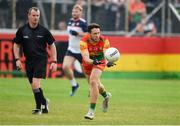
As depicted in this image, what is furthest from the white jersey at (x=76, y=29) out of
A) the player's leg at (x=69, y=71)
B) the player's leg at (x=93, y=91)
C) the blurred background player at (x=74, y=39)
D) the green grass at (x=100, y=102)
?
the player's leg at (x=93, y=91)

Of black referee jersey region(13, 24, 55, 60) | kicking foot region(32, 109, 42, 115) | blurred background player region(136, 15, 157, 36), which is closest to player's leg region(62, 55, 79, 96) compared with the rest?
black referee jersey region(13, 24, 55, 60)

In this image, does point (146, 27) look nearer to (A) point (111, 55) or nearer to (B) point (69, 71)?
(B) point (69, 71)

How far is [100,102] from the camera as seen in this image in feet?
66.7

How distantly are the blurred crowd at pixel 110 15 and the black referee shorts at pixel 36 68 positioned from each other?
1408 cm

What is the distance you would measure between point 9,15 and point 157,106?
Answer: 1328 cm

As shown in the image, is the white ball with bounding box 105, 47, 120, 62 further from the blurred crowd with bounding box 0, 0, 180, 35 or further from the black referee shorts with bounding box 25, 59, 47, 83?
the blurred crowd with bounding box 0, 0, 180, 35

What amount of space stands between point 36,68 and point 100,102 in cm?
399

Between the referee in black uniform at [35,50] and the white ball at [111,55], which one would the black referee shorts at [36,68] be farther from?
the white ball at [111,55]

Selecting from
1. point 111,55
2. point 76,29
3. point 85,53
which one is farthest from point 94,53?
point 76,29

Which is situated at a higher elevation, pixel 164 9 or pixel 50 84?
pixel 164 9

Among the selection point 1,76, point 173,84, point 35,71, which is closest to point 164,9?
point 173,84

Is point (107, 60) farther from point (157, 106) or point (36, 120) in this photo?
point (157, 106)

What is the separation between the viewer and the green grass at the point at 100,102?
50.0 ft

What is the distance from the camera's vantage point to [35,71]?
16.7m
